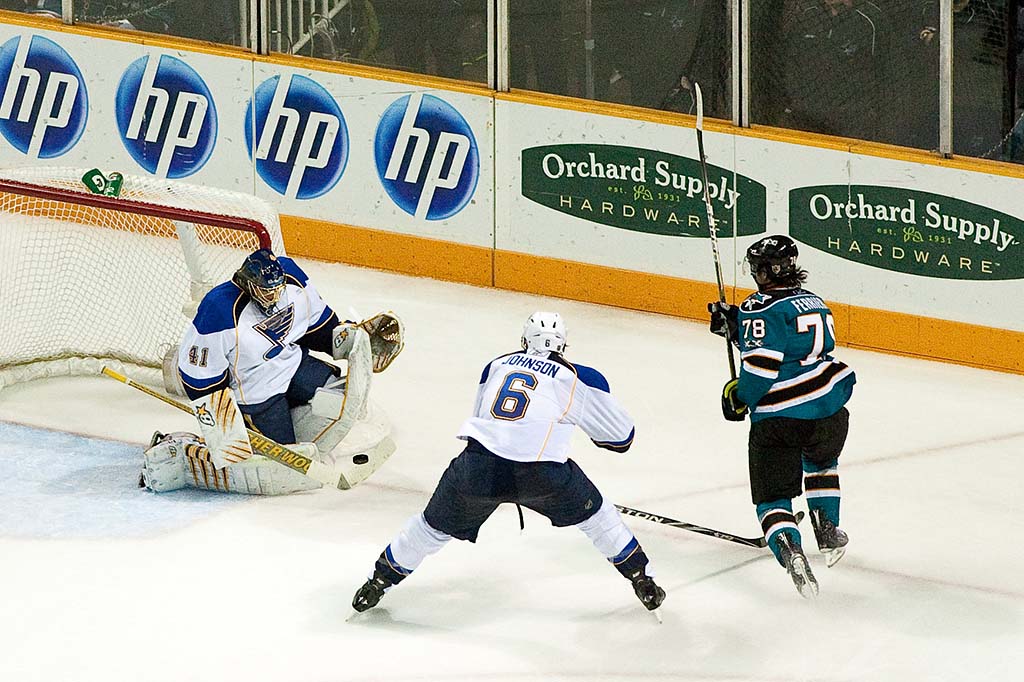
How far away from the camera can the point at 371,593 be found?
17.7ft

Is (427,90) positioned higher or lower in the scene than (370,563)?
higher

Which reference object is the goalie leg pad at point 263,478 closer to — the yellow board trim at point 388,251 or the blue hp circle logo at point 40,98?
the yellow board trim at point 388,251

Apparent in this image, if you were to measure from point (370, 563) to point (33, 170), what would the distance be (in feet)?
8.35

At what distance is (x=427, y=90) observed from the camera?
8.51m

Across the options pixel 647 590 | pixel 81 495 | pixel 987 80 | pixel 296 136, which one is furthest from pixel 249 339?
pixel 987 80

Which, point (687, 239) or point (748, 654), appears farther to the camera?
point (687, 239)

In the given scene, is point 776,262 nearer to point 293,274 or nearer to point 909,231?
point 293,274

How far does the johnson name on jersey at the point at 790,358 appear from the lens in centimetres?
547

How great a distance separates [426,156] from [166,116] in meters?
1.34

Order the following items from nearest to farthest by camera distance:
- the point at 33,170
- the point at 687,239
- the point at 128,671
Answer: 1. the point at 128,671
2. the point at 33,170
3. the point at 687,239

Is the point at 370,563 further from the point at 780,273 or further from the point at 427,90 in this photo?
the point at 427,90

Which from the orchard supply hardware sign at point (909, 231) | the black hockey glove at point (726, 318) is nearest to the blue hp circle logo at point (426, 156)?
the orchard supply hardware sign at point (909, 231)

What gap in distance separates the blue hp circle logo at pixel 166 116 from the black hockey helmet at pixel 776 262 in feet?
13.3

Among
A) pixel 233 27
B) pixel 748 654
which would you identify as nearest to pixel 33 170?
pixel 233 27
